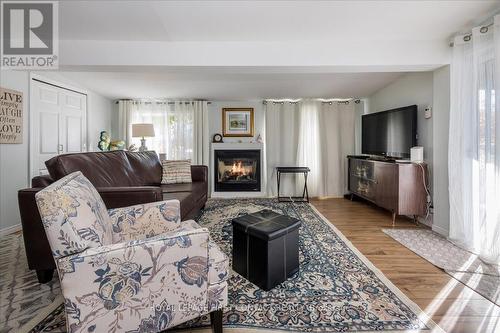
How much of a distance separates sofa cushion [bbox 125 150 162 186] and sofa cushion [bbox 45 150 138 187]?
111mm

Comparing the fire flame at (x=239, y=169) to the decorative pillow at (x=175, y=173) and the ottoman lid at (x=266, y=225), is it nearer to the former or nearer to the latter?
the decorative pillow at (x=175, y=173)

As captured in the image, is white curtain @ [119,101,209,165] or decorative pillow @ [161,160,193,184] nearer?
decorative pillow @ [161,160,193,184]

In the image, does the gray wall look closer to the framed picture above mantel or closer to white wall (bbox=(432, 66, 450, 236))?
white wall (bbox=(432, 66, 450, 236))

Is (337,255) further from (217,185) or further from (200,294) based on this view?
(217,185)

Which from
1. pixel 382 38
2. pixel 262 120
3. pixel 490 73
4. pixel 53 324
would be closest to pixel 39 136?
pixel 53 324

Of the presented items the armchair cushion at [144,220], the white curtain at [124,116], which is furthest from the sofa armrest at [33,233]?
the white curtain at [124,116]

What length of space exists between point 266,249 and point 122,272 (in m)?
0.90

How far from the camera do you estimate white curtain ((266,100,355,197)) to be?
4875 millimetres

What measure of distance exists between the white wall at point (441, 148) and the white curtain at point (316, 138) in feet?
7.06

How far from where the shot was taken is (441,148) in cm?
265

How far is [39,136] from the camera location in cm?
317

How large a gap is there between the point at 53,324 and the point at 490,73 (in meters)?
3.80

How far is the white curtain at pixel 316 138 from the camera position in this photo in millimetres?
4875

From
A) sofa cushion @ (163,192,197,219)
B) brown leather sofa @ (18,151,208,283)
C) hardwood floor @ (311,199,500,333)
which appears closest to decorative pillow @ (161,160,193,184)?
brown leather sofa @ (18,151,208,283)
